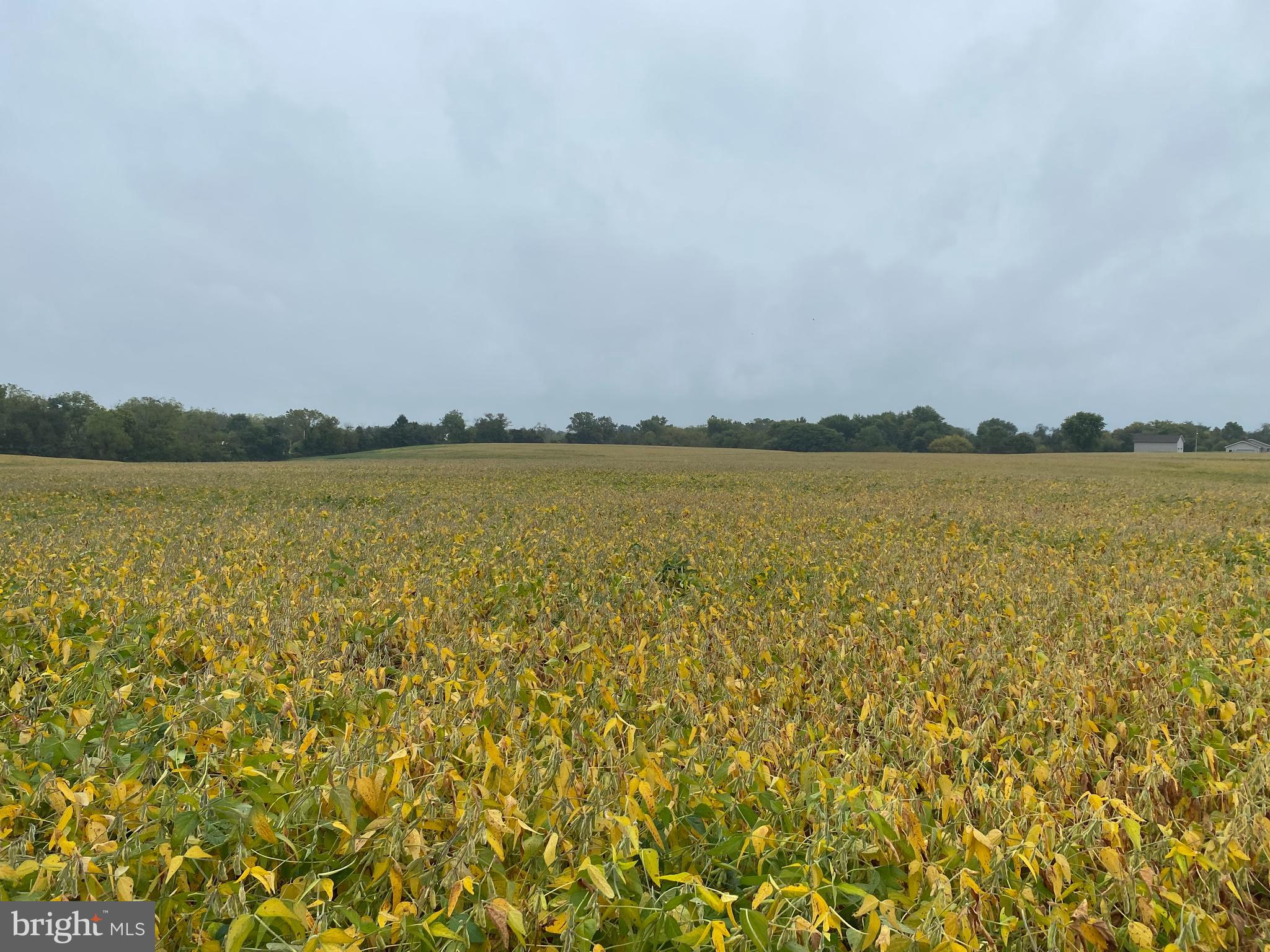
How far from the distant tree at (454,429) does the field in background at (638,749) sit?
96629mm

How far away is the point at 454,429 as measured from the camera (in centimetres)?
10150

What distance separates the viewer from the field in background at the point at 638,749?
5.27 ft

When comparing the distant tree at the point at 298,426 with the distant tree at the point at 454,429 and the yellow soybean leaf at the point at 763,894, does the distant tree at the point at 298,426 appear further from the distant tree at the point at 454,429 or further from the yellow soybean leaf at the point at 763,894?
the yellow soybean leaf at the point at 763,894

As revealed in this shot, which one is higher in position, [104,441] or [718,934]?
[104,441]

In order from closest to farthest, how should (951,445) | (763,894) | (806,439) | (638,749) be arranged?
1. (763,894)
2. (638,749)
3. (951,445)
4. (806,439)

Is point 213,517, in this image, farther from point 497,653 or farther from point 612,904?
point 612,904

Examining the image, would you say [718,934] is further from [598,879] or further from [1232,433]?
[1232,433]

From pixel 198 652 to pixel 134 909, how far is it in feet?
7.19

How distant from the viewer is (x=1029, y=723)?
2.76 meters

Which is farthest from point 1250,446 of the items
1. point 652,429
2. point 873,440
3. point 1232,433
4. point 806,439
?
point 652,429

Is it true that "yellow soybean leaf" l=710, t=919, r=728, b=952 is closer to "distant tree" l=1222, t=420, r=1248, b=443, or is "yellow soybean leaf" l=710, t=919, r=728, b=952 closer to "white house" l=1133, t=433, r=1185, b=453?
"white house" l=1133, t=433, r=1185, b=453

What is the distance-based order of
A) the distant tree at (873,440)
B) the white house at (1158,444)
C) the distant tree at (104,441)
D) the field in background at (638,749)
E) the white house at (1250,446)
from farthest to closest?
1. the white house at (1250,446)
2. the distant tree at (873,440)
3. the white house at (1158,444)
4. the distant tree at (104,441)
5. the field in background at (638,749)

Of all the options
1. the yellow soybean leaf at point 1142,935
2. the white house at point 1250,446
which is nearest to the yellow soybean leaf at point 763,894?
the yellow soybean leaf at point 1142,935

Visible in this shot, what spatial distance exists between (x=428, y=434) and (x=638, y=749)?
101921 millimetres
